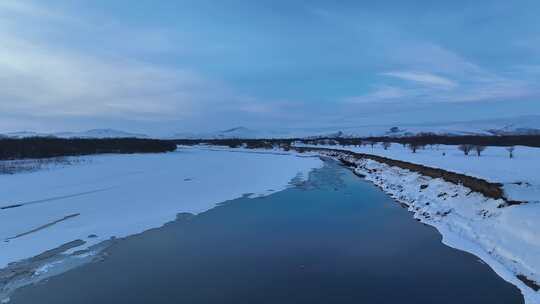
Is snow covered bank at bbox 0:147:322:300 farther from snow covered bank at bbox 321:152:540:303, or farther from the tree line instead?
the tree line

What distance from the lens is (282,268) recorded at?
7746 millimetres

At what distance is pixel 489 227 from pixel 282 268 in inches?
233

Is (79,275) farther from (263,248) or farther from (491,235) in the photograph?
(491,235)

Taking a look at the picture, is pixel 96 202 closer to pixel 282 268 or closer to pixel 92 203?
pixel 92 203

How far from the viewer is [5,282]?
685 centimetres

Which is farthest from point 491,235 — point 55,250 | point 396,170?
point 396,170

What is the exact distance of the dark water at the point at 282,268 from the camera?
643cm

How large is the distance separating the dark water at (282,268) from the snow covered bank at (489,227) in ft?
1.30

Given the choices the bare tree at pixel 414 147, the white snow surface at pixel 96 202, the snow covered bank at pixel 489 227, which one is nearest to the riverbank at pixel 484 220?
the snow covered bank at pixel 489 227

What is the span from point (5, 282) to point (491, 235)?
423 inches

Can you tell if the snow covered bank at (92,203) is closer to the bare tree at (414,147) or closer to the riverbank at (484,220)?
the riverbank at (484,220)

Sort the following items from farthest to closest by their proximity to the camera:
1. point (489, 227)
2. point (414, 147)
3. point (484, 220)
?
point (414, 147)
point (484, 220)
point (489, 227)

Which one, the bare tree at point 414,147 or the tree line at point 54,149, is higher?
the tree line at point 54,149

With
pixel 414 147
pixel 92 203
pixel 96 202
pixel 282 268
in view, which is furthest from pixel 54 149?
pixel 282 268
